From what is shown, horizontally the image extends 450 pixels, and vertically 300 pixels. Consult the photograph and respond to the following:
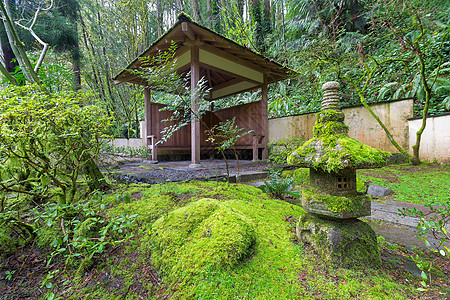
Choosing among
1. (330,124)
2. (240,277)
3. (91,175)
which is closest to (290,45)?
(330,124)

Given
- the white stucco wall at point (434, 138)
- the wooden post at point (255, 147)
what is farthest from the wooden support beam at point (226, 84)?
the white stucco wall at point (434, 138)

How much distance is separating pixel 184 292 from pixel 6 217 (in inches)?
49.2

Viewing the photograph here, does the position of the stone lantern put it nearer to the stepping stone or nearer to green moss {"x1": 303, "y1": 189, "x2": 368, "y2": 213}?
green moss {"x1": 303, "y1": 189, "x2": 368, "y2": 213}

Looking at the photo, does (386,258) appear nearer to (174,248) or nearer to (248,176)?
(174,248)

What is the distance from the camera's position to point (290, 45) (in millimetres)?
9508

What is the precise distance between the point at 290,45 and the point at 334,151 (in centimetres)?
1023

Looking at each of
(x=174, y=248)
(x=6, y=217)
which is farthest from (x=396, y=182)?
(x=6, y=217)

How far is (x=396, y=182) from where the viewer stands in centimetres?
318

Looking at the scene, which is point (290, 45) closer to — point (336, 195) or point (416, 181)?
point (416, 181)

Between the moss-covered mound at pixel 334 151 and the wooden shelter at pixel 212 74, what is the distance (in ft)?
8.95

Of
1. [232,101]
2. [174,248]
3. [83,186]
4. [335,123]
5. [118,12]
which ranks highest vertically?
[118,12]

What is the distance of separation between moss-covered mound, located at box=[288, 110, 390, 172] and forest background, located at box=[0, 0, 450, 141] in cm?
272

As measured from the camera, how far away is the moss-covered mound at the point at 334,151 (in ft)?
3.44

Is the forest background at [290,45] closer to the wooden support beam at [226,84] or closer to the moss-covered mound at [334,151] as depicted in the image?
the wooden support beam at [226,84]
